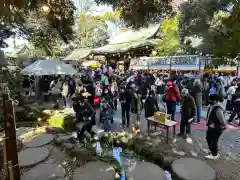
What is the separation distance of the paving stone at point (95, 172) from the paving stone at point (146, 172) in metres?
0.42

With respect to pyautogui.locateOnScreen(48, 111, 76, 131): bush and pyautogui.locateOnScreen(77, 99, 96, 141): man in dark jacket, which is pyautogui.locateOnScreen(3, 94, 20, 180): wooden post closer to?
pyautogui.locateOnScreen(77, 99, 96, 141): man in dark jacket

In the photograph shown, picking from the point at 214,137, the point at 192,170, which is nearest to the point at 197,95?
the point at 214,137

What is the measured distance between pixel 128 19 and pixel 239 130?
17.1ft

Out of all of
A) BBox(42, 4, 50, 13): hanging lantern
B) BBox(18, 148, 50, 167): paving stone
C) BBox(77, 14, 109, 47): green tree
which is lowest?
BBox(18, 148, 50, 167): paving stone

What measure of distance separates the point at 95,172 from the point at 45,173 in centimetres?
106

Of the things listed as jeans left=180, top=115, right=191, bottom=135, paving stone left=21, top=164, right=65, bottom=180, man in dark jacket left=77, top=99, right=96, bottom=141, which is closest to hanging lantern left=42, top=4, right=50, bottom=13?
man in dark jacket left=77, top=99, right=96, bottom=141

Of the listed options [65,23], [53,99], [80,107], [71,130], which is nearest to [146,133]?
[80,107]

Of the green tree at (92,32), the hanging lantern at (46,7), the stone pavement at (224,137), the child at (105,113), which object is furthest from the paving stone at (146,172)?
the green tree at (92,32)

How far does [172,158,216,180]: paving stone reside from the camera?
4.57 meters

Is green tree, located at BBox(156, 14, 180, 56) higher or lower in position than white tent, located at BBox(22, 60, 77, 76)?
higher

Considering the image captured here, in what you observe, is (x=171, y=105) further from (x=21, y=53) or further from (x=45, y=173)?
(x=21, y=53)

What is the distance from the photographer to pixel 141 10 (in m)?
5.19

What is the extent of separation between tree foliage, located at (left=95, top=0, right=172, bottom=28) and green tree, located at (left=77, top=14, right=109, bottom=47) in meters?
33.8

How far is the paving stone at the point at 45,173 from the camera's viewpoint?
4.58 meters
